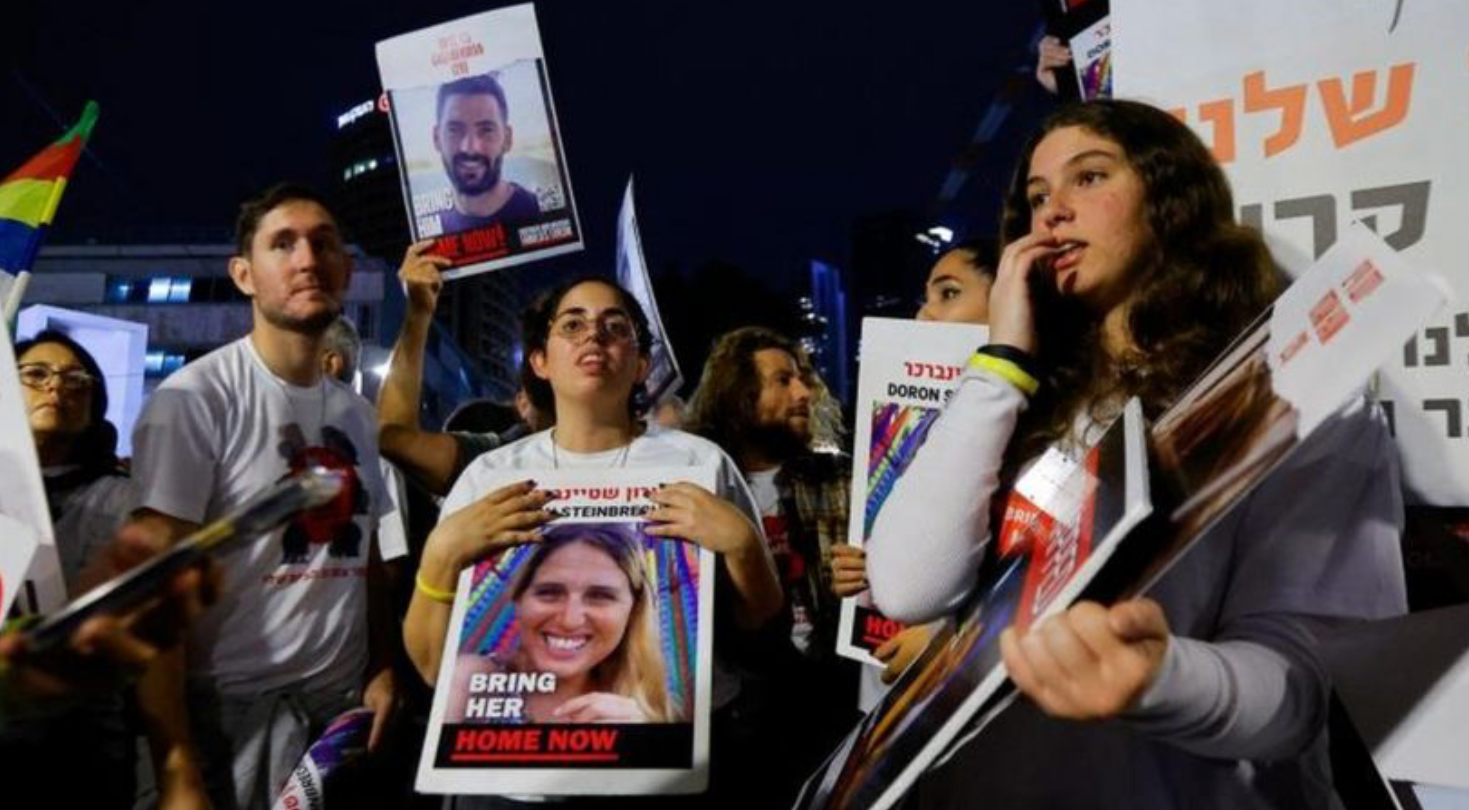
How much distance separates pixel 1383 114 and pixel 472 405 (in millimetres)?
4302

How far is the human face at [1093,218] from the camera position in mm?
1793

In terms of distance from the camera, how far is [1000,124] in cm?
2369

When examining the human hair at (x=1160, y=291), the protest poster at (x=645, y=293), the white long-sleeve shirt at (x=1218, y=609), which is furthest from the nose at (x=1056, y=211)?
the protest poster at (x=645, y=293)

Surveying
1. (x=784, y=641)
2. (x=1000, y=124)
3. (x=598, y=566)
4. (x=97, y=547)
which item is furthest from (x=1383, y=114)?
(x=1000, y=124)

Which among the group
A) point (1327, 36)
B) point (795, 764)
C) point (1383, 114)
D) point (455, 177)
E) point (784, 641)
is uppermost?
point (455, 177)

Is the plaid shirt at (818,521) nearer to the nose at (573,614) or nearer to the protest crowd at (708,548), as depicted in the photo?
the protest crowd at (708,548)

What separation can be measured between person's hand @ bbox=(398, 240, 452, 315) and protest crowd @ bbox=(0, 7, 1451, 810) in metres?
0.02

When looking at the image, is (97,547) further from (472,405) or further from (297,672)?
(472,405)

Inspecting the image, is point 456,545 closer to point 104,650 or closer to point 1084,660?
point 104,650

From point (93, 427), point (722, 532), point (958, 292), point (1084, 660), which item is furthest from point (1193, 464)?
point (93, 427)

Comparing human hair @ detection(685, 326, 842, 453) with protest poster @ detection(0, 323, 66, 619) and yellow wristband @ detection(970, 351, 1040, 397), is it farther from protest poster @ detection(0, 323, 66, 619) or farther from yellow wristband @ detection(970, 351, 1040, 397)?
yellow wristband @ detection(970, 351, 1040, 397)

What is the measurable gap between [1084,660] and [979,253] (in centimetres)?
302

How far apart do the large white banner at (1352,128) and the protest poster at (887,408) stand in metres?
0.96

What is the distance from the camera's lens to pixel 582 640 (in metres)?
2.33
